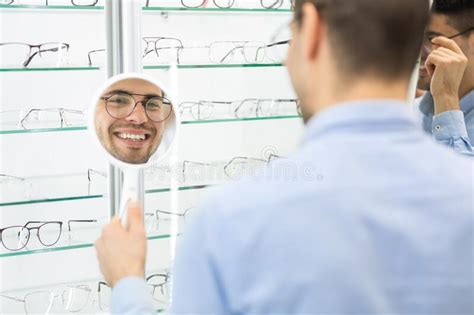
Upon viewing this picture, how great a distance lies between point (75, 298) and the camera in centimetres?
218

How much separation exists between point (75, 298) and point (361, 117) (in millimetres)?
1531

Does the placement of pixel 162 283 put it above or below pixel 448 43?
below

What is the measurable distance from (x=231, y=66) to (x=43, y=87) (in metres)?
0.66

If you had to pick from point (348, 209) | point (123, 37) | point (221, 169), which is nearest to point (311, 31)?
point (348, 209)

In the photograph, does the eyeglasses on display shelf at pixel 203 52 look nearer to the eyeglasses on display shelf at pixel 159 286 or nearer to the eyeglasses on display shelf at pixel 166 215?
the eyeglasses on display shelf at pixel 166 215

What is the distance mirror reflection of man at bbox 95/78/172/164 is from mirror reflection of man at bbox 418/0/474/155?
932 millimetres

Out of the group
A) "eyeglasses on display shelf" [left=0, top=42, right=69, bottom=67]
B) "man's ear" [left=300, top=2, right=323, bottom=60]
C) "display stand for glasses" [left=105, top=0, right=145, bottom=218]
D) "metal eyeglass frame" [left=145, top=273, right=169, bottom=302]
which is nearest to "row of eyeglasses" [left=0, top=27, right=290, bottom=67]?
"eyeglasses on display shelf" [left=0, top=42, right=69, bottom=67]

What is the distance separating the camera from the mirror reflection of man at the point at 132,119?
5.04 feet

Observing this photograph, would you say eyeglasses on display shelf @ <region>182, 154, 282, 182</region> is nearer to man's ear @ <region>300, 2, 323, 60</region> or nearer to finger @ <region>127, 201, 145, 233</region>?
finger @ <region>127, 201, 145, 233</region>

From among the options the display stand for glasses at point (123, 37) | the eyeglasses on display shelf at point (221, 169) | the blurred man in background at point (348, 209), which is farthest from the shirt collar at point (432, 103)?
the blurred man in background at point (348, 209)

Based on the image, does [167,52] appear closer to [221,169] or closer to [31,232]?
[221,169]

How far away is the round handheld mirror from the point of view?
153 cm

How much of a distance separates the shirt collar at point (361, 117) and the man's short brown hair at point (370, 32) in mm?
42

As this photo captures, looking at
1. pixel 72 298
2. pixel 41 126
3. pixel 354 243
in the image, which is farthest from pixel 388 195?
pixel 72 298
